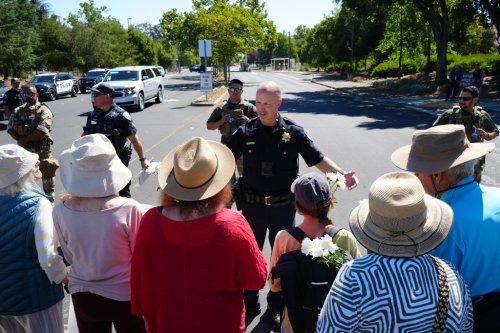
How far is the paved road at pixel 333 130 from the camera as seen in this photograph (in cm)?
802

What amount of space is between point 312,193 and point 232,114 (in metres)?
2.93

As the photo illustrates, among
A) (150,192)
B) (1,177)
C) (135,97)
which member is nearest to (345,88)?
(135,97)

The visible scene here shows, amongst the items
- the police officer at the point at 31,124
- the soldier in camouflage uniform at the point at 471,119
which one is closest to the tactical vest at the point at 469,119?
the soldier in camouflage uniform at the point at 471,119

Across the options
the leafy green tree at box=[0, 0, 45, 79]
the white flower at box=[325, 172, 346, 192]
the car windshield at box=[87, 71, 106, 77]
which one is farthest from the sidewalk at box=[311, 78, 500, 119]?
the leafy green tree at box=[0, 0, 45, 79]

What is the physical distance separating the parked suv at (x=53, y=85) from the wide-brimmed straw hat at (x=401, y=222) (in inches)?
1063

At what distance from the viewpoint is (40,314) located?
2.80 meters

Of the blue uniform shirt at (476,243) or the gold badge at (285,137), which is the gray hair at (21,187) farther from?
the blue uniform shirt at (476,243)

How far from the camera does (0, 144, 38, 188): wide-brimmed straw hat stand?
2773mm

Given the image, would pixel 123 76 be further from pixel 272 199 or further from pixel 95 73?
pixel 272 199

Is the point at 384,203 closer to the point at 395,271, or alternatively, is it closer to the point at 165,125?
the point at 395,271

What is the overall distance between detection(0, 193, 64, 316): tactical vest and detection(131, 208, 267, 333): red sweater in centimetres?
83

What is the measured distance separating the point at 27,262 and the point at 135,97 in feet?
58.8

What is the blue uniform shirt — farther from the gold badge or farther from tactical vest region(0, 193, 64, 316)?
tactical vest region(0, 193, 64, 316)

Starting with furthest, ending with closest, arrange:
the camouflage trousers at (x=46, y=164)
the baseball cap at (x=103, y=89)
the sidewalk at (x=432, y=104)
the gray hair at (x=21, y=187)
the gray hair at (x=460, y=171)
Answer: the sidewalk at (x=432, y=104) < the camouflage trousers at (x=46, y=164) < the baseball cap at (x=103, y=89) < the gray hair at (x=21, y=187) < the gray hair at (x=460, y=171)
